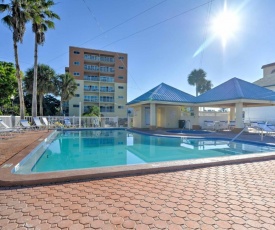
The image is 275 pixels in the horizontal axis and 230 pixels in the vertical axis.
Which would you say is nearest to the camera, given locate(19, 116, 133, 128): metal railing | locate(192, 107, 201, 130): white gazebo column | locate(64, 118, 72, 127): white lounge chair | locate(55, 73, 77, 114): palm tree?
locate(192, 107, 201, 130): white gazebo column

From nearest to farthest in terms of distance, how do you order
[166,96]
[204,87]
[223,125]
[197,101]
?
[166,96] → [197,101] → [223,125] → [204,87]

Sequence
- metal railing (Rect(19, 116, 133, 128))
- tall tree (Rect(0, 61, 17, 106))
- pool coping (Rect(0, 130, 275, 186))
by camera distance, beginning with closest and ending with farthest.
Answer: pool coping (Rect(0, 130, 275, 186)) < tall tree (Rect(0, 61, 17, 106)) < metal railing (Rect(19, 116, 133, 128))

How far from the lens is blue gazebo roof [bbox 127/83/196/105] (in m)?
17.4

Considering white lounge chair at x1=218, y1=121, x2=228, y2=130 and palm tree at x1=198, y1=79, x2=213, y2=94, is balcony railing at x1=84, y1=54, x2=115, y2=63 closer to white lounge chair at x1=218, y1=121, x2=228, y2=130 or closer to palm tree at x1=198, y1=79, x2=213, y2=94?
palm tree at x1=198, y1=79, x2=213, y2=94

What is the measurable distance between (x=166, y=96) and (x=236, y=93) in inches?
235

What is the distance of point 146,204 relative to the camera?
2.98 meters

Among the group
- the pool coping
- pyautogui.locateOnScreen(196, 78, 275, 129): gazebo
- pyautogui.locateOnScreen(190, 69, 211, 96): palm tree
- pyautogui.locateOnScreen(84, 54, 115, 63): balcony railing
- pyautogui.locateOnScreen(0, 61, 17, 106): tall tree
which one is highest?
pyautogui.locateOnScreen(84, 54, 115, 63): balcony railing

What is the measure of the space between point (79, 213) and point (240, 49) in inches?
602

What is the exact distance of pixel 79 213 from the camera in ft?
8.80

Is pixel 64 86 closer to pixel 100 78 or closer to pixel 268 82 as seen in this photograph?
pixel 100 78

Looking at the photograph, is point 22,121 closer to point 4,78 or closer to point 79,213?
point 4,78

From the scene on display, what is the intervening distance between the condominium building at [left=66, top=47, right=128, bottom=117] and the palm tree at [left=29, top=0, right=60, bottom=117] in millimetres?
20787

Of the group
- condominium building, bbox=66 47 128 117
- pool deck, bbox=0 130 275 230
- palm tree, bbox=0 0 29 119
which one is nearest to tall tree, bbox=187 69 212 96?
condominium building, bbox=66 47 128 117

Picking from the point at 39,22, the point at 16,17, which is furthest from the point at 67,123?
the point at 16,17
